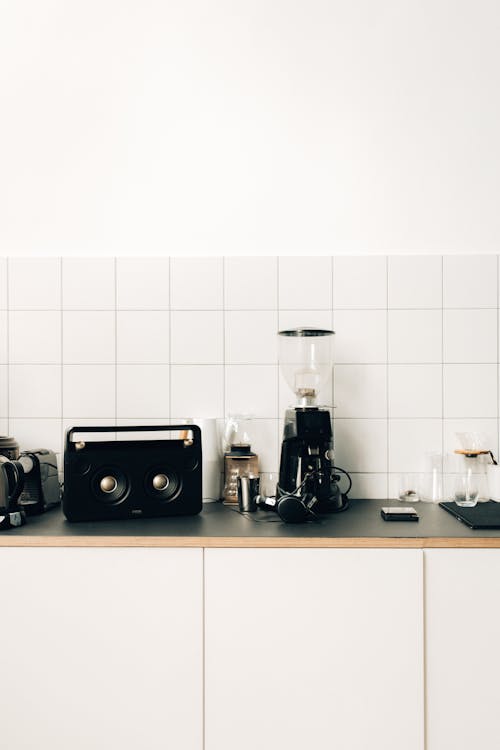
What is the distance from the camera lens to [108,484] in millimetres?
1594

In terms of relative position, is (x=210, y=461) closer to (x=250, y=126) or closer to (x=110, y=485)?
(x=110, y=485)

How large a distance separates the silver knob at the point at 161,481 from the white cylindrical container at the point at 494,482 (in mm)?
1062

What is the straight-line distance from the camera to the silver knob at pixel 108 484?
5.22 feet

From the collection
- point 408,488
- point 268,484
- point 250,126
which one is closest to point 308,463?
point 268,484

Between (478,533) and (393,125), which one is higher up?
(393,125)
